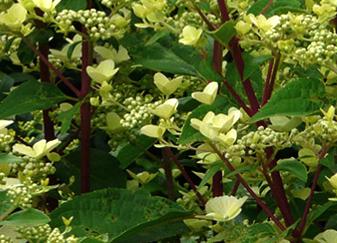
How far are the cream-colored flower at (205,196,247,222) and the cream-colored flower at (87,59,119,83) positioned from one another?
28cm

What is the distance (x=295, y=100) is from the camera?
120 centimetres

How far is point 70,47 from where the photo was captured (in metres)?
1.56

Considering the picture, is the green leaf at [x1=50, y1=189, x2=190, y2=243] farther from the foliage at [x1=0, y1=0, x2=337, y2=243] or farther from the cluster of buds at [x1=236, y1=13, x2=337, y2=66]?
the cluster of buds at [x1=236, y1=13, x2=337, y2=66]

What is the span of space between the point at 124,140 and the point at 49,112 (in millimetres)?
184

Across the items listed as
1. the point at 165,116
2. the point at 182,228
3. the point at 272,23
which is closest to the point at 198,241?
the point at 182,228

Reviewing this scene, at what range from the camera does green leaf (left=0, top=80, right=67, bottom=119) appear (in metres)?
1.50

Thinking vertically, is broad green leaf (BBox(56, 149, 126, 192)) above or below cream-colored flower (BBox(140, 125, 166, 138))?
below

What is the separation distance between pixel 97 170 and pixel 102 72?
286 mm

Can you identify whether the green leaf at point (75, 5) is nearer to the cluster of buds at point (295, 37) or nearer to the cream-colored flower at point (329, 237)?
the cluster of buds at point (295, 37)

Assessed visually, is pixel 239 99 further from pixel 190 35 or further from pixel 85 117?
pixel 85 117

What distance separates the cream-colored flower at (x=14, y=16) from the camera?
134 cm

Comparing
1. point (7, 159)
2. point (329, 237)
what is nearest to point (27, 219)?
point (7, 159)

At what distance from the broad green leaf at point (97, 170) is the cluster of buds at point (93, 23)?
0.29m

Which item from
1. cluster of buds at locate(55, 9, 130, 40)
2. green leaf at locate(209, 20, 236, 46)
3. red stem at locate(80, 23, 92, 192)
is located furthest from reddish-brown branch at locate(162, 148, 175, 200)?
green leaf at locate(209, 20, 236, 46)
